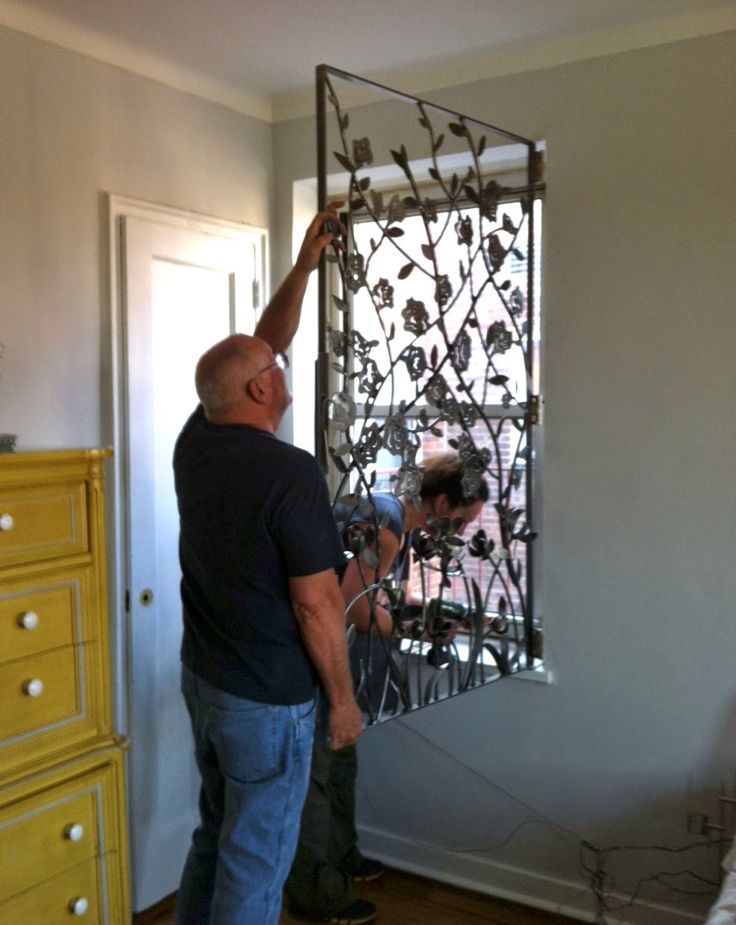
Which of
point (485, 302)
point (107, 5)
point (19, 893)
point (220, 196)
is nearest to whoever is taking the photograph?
point (19, 893)

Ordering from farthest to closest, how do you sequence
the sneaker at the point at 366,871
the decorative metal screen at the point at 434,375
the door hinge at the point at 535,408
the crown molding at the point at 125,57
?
the sneaker at the point at 366,871 < the door hinge at the point at 535,408 < the crown molding at the point at 125,57 < the decorative metal screen at the point at 434,375

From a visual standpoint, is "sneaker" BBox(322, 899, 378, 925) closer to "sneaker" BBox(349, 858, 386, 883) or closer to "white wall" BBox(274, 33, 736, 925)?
"sneaker" BBox(349, 858, 386, 883)

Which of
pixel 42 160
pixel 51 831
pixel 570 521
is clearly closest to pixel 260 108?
pixel 42 160

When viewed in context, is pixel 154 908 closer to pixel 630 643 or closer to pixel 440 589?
pixel 440 589

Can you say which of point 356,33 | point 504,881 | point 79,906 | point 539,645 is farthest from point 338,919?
point 356,33

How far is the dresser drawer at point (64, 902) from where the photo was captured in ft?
7.21

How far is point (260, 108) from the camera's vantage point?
10.8 feet

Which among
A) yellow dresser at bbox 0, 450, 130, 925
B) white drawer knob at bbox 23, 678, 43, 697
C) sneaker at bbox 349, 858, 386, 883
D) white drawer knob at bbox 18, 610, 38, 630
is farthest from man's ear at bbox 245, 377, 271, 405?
sneaker at bbox 349, 858, 386, 883

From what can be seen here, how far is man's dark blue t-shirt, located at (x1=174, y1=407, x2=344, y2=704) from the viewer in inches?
78.7

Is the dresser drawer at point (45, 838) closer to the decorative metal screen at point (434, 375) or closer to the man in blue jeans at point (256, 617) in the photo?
the man in blue jeans at point (256, 617)

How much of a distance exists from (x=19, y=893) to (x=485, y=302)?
79.4 inches

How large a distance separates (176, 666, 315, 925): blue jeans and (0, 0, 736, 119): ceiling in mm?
1758

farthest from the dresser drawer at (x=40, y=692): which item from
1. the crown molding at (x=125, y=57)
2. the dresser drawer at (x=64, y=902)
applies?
the crown molding at (x=125, y=57)

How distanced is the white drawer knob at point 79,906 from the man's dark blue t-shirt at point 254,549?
707 millimetres
